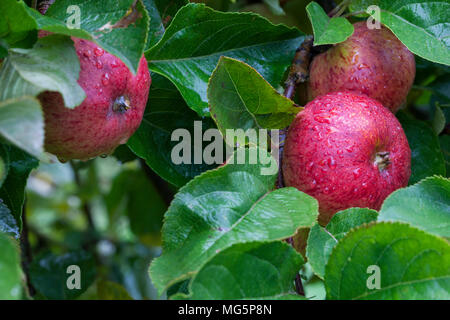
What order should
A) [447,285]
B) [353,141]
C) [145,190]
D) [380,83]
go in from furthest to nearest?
[145,190]
[380,83]
[353,141]
[447,285]

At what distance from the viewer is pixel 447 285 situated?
62cm

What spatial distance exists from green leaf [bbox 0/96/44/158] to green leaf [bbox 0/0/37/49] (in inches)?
6.1

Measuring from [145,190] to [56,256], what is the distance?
23.3 inches

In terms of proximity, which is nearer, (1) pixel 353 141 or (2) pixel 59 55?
(2) pixel 59 55

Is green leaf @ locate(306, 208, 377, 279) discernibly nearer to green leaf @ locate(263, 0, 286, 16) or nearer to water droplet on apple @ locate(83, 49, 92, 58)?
water droplet on apple @ locate(83, 49, 92, 58)

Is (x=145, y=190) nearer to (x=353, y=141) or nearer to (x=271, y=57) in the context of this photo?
(x=271, y=57)

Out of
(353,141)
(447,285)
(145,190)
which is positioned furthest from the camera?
(145,190)

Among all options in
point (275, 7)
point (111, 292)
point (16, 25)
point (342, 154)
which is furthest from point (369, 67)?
point (111, 292)

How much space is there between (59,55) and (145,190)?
4.41 feet

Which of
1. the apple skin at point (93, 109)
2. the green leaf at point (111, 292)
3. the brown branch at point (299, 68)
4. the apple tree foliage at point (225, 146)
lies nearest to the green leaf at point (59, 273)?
the green leaf at point (111, 292)

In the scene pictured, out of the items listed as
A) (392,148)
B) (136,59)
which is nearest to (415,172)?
(392,148)

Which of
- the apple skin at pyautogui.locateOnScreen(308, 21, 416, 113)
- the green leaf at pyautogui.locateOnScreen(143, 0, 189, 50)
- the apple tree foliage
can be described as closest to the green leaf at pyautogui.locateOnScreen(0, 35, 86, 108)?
the apple tree foliage

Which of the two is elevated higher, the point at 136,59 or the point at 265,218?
the point at 136,59
